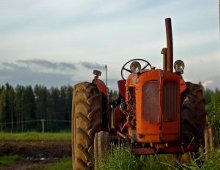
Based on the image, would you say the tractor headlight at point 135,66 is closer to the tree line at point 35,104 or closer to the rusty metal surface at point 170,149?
the rusty metal surface at point 170,149

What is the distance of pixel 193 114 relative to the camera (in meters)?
10.6

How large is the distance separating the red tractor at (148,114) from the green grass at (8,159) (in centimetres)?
1049

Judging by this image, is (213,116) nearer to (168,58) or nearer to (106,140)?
(168,58)

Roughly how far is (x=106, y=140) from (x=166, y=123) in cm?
124

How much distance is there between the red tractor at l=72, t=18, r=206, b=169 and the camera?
32.1ft

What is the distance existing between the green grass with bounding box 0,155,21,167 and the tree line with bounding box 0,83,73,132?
55885mm

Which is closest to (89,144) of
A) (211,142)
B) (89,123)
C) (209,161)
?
(89,123)

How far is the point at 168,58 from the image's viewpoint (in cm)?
1084

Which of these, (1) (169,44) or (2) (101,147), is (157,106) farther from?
(1) (169,44)

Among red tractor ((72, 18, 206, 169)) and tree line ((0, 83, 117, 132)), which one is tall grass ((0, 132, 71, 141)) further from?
tree line ((0, 83, 117, 132))

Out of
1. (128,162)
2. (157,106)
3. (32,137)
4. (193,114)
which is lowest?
(32,137)

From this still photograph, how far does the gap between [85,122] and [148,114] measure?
1.14 metres

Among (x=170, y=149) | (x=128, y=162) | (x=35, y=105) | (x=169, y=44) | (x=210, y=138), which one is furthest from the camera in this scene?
(x=35, y=105)

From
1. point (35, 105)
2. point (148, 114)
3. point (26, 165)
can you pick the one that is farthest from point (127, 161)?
point (35, 105)
